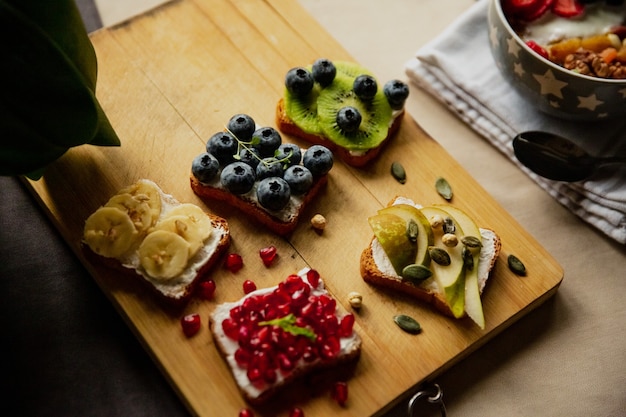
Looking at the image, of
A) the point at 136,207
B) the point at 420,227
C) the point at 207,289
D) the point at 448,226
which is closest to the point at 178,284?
the point at 207,289

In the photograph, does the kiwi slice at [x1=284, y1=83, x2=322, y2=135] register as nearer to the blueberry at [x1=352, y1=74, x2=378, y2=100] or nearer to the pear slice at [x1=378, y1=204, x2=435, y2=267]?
the blueberry at [x1=352, y1=74, x2=378, y2=100]

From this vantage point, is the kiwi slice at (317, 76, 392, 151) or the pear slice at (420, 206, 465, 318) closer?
the pear slice at (420, 206, 465, 318)

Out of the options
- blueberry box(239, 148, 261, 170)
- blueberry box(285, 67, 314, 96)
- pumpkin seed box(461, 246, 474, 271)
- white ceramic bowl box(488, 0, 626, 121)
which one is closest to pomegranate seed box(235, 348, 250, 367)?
blueberry box(239, 148, 261, 170)

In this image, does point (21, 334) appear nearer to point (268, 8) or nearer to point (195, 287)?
point (195, 287)

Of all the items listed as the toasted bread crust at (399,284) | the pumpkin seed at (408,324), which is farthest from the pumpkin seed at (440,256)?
the pumpkin seed at (408,324)

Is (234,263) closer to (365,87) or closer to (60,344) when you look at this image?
(60,344)
